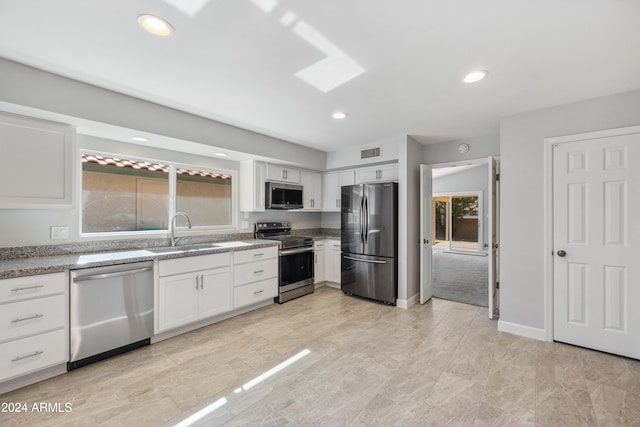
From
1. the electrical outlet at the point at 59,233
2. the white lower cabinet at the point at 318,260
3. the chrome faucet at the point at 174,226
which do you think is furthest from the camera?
the white lower cabinet at the point at 318,260

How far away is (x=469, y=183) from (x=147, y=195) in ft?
31.3

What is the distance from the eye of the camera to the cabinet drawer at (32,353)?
1.93 m

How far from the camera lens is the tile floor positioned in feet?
5.77

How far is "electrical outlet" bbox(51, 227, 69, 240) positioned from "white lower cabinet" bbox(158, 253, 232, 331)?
3.20 ft

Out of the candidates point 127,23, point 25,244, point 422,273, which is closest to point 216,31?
point 127,23

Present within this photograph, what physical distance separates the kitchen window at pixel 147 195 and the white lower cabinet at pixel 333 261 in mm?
1694

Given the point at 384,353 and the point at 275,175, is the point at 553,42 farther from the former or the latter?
the point at 275,175

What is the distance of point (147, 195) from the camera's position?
3379mm

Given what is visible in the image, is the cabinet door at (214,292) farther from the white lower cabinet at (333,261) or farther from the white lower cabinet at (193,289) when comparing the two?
the white lower cabinet at (333,261)

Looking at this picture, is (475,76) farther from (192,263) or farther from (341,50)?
(192,263)

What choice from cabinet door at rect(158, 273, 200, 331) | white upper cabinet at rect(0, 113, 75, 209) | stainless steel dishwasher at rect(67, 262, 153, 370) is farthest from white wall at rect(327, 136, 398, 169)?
white upper cabinet at rect(0, 113, 75, 209)

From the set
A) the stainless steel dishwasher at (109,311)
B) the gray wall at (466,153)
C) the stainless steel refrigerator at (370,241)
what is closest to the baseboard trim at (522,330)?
the stainless steel refrigerator at (370,241)

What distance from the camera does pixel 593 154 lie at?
8.48ft

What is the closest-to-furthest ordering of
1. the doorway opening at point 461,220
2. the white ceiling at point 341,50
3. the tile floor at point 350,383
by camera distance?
the white ceiling at point 341,50 → the tile floor at point 350,383 → the doorway opening at point 461,220
